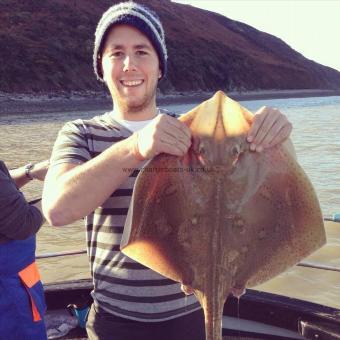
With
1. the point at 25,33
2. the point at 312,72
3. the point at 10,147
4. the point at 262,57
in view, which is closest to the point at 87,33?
the point at 25,33

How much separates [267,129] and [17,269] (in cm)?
162

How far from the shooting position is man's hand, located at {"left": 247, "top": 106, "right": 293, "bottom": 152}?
5.71 feet

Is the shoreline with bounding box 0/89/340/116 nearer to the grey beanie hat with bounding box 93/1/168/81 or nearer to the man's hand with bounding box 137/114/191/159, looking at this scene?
the grey beanie hat with bounding box 93/1/168/81

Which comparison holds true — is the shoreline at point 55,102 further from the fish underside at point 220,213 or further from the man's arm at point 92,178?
the fish underside at point 220,213

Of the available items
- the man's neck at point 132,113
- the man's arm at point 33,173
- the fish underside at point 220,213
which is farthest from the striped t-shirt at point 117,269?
the man's arm at point 33,173

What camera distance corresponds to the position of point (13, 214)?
2.44 meters

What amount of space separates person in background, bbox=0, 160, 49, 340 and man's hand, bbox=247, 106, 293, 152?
134 centimetres

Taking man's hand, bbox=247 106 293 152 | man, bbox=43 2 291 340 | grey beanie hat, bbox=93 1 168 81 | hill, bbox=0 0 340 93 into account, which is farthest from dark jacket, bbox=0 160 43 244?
hill, bbox=0 0 340 93

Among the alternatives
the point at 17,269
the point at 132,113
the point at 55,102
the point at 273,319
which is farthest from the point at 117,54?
the point at 55,102

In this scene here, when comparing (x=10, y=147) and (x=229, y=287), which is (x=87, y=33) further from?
(x=229, y=287)

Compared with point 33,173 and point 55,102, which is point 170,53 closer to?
point 55,102

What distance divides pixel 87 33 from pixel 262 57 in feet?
125

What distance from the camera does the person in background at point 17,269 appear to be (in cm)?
244

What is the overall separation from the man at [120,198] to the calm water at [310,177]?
14.8 feet
